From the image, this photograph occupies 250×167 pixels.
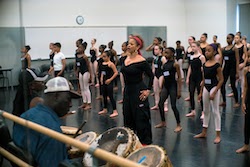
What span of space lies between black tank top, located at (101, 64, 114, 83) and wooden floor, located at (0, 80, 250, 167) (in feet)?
3.10

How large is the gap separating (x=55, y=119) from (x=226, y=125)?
191 inches

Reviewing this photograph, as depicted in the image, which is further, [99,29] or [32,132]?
[99,29]

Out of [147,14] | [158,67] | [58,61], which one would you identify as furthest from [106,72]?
[147,14]

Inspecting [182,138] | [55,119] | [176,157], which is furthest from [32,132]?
[182,138]

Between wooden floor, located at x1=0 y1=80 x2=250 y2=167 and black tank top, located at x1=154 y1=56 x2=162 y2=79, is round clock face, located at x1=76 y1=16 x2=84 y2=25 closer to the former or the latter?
wooden floor, located at x1=0 y1=80 x2=250 y2=167

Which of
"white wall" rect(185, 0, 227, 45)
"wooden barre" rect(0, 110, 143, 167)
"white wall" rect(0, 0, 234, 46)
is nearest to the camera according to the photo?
"wooden barre" rect(0, 110, 143, 167)

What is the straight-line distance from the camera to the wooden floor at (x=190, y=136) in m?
4.93

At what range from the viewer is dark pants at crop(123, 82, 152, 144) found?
16.3ft

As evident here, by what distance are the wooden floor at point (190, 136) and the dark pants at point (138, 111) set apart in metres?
0.57

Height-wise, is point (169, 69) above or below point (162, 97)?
above

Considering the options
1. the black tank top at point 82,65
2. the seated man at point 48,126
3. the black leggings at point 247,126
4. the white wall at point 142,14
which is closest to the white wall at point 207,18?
the white wall at point 142,14

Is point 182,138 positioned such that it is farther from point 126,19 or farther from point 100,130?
point 126,19

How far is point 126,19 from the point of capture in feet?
52.1

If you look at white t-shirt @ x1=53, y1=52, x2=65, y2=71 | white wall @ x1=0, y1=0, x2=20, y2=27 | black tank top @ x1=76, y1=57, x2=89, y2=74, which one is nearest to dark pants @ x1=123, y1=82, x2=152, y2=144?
white wall @ x1=0, y1=0, x2=20, y2=27
